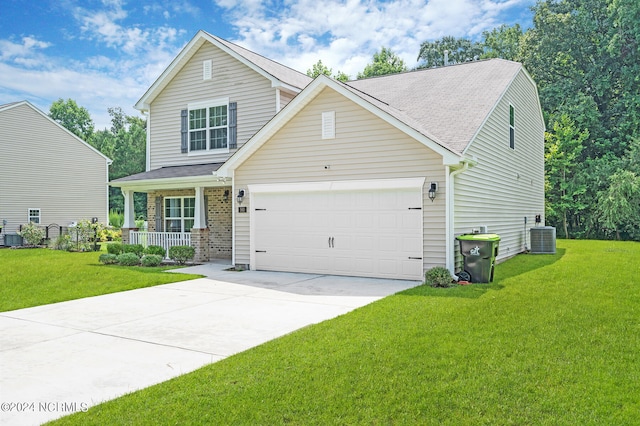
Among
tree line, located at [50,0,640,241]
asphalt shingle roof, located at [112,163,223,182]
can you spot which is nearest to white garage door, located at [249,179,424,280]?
asphalt shingle roof, located at [112,163,223,182]

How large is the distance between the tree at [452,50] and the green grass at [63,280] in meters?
32.4

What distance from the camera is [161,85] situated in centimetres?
1747

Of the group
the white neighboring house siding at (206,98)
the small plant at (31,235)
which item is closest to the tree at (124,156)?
the small plant at (31,235)

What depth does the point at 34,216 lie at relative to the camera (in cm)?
2541

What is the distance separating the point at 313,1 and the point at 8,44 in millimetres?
21349

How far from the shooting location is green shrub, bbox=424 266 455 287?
9.65 meters

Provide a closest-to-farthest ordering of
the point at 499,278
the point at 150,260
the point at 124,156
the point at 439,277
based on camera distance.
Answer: the point at 439,277
the point at 499,278
the point at 150,260
the point at 124,156

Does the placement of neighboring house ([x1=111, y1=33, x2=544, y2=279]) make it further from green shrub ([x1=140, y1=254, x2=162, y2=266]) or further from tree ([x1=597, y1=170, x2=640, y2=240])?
tree ([x1=597, y1=170, x2=640, y2=240])

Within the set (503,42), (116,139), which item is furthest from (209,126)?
(116,139)

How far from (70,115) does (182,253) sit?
4647cm

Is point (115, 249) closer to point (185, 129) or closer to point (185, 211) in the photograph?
point (185, 211)

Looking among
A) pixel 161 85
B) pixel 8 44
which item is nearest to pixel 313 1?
pixel 161 85

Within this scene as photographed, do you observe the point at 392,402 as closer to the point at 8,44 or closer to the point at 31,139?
the point at 31,139

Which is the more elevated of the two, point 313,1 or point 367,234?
point 313,1
